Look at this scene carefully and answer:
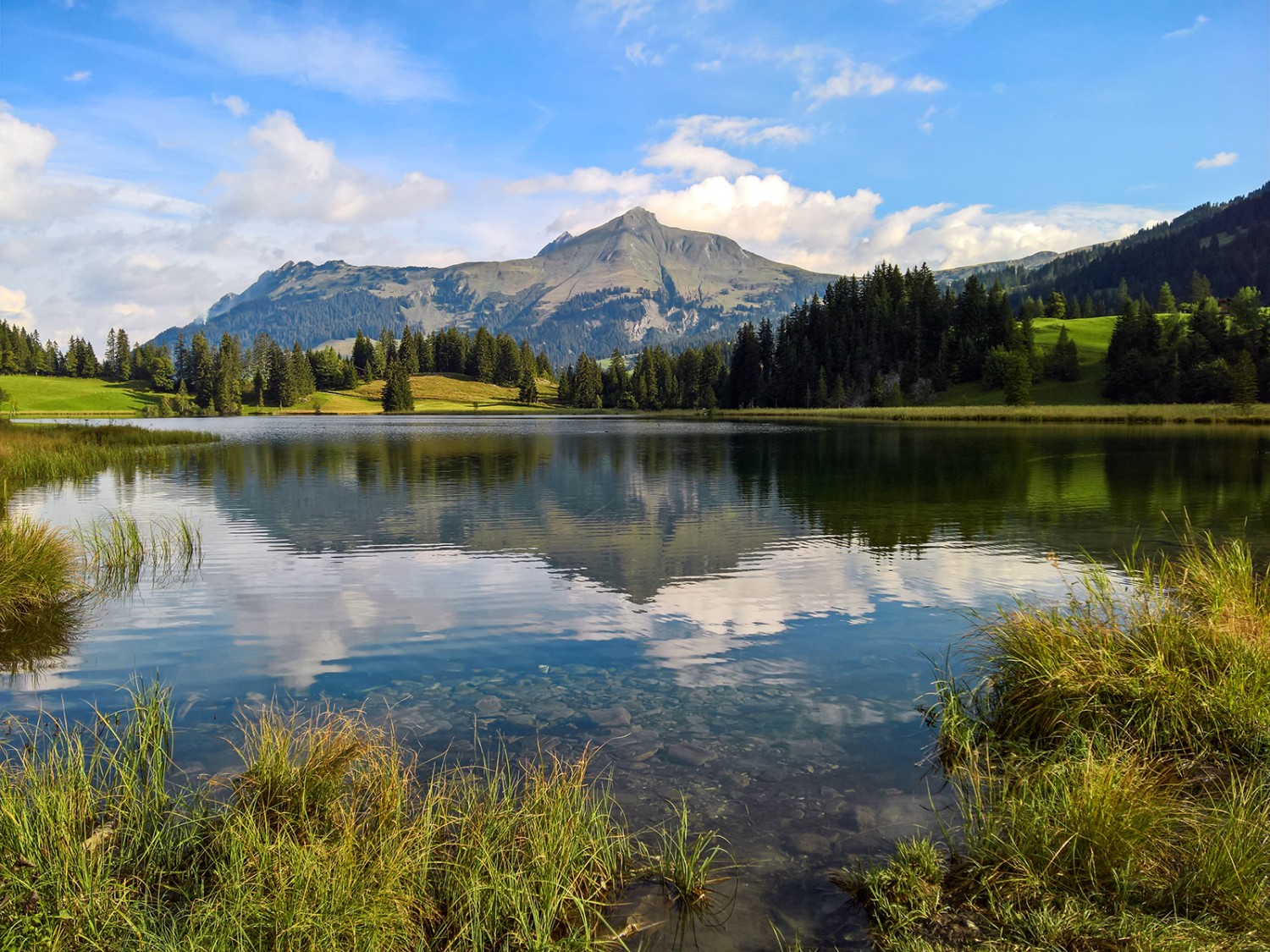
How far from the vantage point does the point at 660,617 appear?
1775 centimetres

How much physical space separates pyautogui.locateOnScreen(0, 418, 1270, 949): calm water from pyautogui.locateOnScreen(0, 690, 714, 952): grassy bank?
125cm

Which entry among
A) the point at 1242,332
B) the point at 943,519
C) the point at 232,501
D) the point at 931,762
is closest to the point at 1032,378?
the point at 1242,332

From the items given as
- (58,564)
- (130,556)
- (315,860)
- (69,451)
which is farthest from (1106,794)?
(69,451)

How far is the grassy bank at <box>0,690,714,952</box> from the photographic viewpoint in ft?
19.2

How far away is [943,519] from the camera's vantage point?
3102 centimetres

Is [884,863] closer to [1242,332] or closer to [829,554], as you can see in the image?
[829,554]

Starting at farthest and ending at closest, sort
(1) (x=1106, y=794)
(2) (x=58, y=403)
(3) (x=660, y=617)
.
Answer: (2) (x=58, y=403), (3) (x=660, y=617), (1) (x=1106, y=794)

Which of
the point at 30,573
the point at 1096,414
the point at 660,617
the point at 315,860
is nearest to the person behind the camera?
the point at 315,860

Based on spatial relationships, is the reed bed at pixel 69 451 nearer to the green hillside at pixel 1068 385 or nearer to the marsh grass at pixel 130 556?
the marsh grass at pixel 130 556

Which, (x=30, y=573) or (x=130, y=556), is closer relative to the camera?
(x=30, y=573)

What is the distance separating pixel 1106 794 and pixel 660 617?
11357 mm

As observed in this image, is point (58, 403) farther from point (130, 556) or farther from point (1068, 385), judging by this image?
point (1068, 385)

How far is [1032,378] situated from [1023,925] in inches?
6358

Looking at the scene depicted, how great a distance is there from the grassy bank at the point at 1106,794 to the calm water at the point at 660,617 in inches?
29.0
